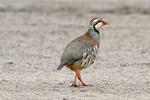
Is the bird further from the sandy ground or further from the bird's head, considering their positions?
the sandy ground

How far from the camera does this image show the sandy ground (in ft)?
35.2

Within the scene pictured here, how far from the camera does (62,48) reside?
56.6 feet

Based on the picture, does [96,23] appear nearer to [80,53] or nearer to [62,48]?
[80,53]

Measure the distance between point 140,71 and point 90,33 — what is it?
216cm

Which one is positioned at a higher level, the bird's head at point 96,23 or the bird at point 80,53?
the bird's head at point 96,23

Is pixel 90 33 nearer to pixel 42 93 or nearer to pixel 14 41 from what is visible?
pixel 42 93

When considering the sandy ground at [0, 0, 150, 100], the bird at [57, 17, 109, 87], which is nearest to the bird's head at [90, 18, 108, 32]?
the bird at [57, 17, 109, 87]

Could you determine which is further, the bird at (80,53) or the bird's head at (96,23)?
the bird's head at (96,23)

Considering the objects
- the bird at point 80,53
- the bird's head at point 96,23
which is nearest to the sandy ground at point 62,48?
the bird at point 80,53

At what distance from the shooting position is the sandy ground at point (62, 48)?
1073 cm

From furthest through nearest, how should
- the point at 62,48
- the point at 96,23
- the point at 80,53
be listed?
the point at 62,48 < the point at 96,23 < the point at 80,53

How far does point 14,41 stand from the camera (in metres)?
18.2

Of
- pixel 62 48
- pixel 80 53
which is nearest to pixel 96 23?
pixel 80 53

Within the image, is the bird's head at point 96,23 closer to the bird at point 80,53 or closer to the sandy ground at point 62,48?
the bird at point 80,53
